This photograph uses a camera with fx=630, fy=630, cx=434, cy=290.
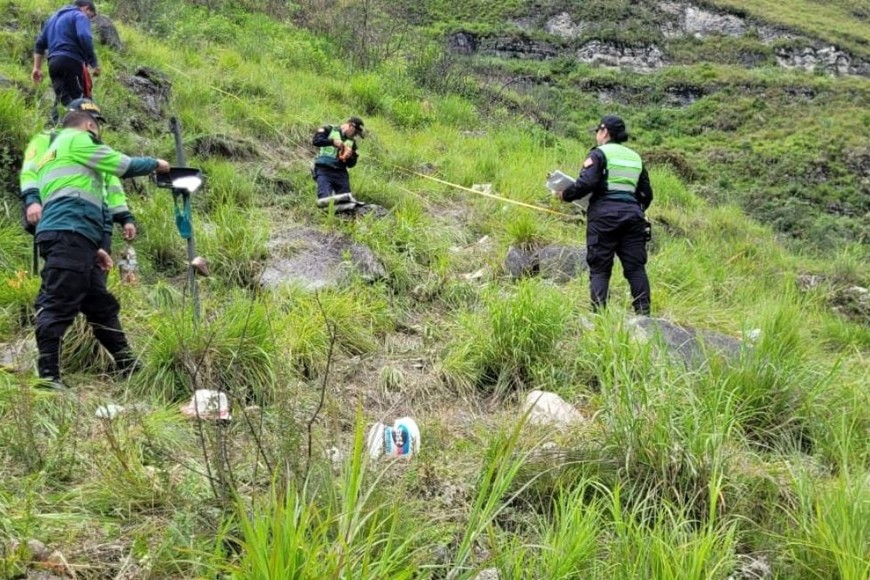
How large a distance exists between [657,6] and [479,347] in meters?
51.9

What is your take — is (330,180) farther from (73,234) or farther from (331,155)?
(73,234)

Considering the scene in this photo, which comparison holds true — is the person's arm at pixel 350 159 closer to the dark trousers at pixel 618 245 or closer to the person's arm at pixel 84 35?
the person's arm at pixel 84 35

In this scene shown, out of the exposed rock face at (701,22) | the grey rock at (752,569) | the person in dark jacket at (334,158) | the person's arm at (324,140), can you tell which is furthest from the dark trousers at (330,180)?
the exposed rock face at (701,22)

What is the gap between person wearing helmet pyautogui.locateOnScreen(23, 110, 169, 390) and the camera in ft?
11.2

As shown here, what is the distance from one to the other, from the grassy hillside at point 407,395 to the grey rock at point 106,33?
19 cm

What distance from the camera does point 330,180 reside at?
673 cm

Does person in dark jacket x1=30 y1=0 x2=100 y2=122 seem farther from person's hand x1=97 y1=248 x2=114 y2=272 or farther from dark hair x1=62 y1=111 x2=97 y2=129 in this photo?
person's hand x1=97 y1=248 x2=114 y2=272

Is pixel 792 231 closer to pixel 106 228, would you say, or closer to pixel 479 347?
pixel 479 347

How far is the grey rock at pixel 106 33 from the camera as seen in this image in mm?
8574

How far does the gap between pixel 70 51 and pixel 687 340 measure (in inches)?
239

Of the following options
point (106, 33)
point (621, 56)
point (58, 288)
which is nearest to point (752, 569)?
point (58, 288)

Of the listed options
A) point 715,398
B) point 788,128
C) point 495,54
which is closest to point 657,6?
point 495,54

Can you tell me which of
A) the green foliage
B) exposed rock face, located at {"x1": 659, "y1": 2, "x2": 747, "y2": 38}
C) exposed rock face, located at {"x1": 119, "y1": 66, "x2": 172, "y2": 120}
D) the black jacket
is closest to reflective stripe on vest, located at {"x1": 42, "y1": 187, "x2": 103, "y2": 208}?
the green foliage

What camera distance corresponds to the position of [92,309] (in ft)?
12.0
